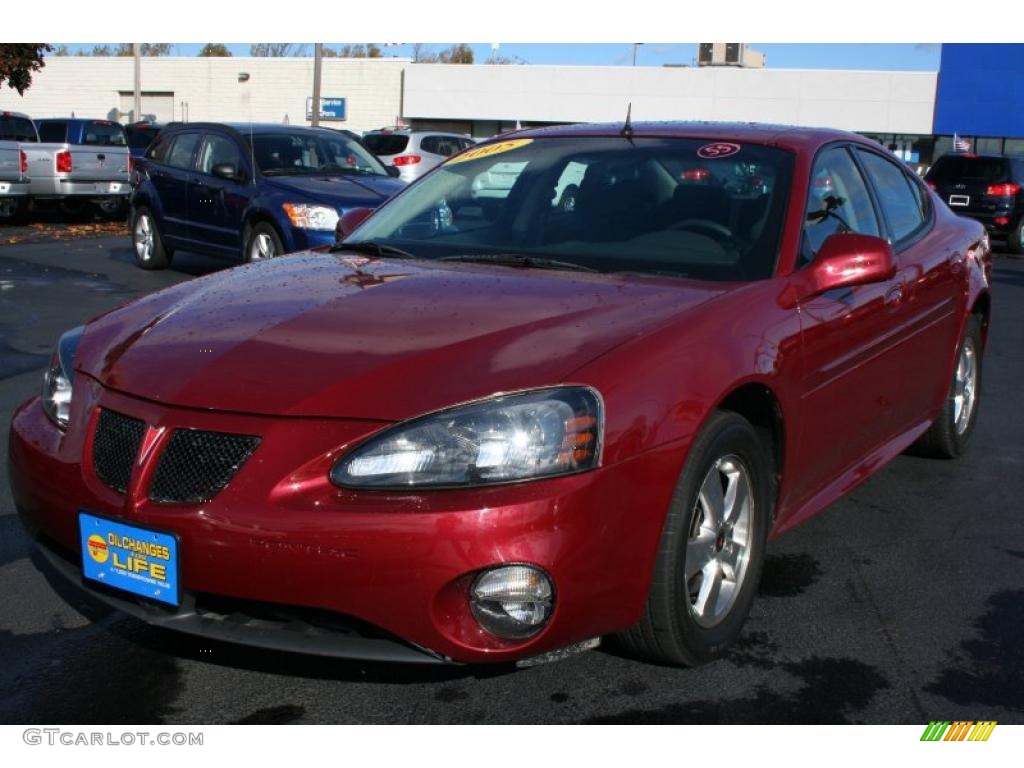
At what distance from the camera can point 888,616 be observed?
386 cm

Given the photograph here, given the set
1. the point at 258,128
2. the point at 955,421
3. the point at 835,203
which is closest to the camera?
the point at 835,203

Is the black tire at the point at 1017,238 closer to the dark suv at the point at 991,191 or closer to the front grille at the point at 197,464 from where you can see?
the dark suv at the point at 991,191

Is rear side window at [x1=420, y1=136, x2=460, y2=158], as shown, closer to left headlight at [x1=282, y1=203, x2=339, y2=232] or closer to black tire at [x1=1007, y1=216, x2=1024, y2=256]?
black tire at [x1=1007, y1=216, x2=1024, y2=256]

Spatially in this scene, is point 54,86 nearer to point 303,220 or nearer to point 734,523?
point 303,220

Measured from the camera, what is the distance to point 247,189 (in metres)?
11.4

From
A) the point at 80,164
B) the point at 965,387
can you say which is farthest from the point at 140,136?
the point at 965,387

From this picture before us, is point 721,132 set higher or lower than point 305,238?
higher

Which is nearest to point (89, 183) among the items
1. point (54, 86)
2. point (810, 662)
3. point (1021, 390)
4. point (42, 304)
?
point (42, 304)

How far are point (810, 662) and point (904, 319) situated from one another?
1640 mm

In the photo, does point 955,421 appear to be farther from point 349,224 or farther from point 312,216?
point 312,216

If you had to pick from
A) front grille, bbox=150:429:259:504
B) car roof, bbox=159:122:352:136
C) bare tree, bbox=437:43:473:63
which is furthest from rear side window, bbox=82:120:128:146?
bare tree, bbox=437:43:473:63

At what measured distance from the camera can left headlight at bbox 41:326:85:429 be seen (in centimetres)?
344

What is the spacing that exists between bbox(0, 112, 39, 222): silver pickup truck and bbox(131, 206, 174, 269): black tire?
20.7 feet

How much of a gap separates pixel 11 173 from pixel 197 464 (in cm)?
1768
